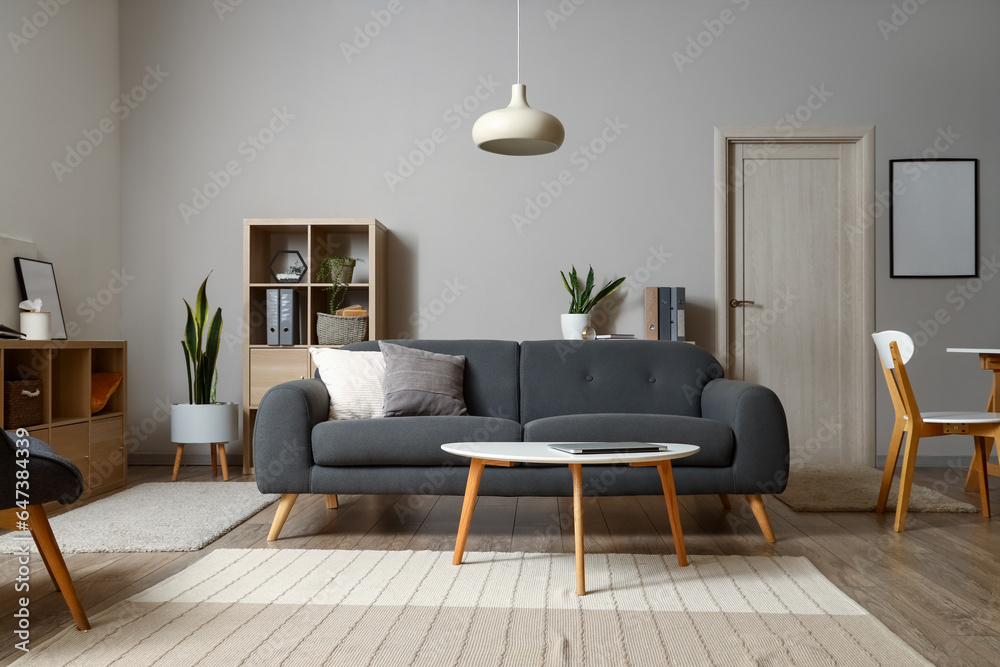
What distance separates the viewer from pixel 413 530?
288 centimetres

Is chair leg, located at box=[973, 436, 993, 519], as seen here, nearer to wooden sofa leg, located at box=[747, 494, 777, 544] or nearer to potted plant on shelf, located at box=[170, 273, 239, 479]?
wooden sofa leg, located at box=[747, 494, 777, 544]

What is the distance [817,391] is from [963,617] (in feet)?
9.54

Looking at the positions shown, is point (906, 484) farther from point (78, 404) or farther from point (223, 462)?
point (78, 404)

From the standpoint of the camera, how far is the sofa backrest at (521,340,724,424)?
3.30m

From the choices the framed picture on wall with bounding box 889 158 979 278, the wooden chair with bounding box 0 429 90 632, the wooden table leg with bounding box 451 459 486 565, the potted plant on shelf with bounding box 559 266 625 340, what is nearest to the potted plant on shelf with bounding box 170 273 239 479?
the potted plant on shelf with bounding box 559 266 625 340

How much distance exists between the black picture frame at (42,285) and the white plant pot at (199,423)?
2.48 ft

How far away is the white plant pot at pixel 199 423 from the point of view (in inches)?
161

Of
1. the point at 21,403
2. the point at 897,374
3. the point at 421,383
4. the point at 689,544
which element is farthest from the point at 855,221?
the point at 21,403

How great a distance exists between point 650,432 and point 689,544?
405 millimetres

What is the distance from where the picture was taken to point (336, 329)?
427 centimetres

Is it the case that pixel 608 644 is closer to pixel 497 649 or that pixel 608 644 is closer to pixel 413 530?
pixel 497 649

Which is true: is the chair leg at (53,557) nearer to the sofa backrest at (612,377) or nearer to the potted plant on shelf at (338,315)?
the sofa backrest at (612,377)

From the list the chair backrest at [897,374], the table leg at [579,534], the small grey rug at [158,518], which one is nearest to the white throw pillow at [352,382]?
the small grey rug at [158,518]

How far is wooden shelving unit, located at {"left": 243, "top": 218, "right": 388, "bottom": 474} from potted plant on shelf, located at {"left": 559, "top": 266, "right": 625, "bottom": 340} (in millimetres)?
1095
